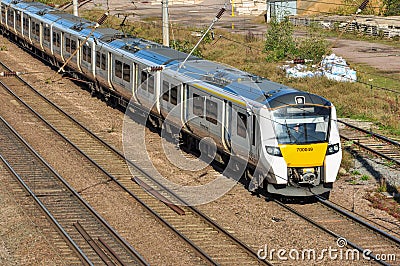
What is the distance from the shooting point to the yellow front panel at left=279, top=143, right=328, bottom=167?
1722 centimetres

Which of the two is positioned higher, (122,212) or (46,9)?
(46,9)

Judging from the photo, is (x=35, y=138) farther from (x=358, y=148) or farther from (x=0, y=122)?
(x=358, y=148)

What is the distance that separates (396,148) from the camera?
77.3 ft

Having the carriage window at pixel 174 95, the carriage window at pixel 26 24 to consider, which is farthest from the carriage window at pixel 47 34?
the carriage window at pixel 174 95

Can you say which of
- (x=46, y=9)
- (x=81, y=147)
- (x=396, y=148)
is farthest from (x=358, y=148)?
(x=46, y=9)

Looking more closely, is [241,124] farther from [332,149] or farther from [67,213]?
[67,213]

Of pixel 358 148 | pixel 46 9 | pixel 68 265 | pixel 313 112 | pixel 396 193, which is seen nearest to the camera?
pixel 68 265

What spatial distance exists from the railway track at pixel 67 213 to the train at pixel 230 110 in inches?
164

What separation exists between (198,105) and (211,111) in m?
0.93

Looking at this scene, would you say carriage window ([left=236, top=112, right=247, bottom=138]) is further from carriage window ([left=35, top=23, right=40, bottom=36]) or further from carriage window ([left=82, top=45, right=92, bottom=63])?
carriage window ([left=35, top=23, right=40, bottom=36])

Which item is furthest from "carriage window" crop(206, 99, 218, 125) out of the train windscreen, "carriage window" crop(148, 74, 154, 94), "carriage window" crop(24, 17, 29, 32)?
"carriage window" crop(24, 17, 29, 32)

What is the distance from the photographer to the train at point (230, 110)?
17344mm

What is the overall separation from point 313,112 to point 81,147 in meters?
8.99

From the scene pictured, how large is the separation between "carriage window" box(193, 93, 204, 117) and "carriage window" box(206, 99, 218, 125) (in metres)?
0.37
